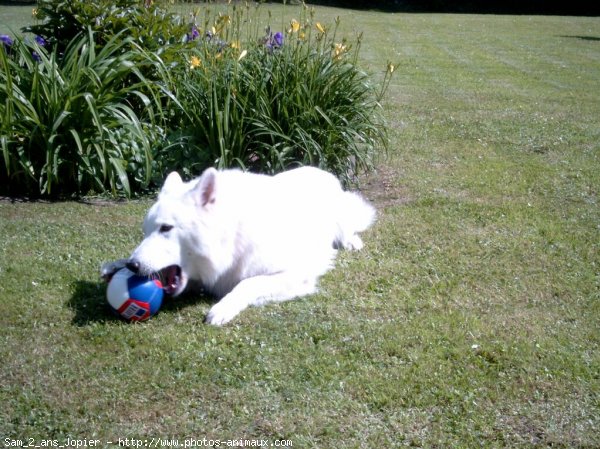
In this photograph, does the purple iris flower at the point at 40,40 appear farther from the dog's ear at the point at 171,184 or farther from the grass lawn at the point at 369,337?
the dog's ear at the point at 171,184

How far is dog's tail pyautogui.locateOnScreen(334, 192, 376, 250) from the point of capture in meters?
6.24

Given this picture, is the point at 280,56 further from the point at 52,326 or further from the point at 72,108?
the point at 52,326

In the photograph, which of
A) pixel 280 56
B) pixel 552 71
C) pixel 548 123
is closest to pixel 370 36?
pixel 552 71

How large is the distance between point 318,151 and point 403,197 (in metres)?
1.05

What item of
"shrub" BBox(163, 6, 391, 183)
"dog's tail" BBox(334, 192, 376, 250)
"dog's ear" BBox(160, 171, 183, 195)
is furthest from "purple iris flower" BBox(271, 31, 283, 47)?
"dog's ear" BBox(160, 171, 183, 195)

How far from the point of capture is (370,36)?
890 inches

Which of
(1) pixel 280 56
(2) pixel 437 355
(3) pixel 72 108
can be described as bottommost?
(2) pixel 437 355

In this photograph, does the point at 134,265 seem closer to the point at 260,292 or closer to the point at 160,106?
the point at 260,292

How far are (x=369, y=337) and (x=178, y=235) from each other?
1.44 metres

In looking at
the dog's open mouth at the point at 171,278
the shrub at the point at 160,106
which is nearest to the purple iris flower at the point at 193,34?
the shrub at the point at 160,106

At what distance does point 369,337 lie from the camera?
4.54 meters

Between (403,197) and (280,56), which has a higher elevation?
(280,56)

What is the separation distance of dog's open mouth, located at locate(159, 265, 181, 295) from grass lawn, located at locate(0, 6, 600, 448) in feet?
0.61

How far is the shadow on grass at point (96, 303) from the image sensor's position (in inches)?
186
